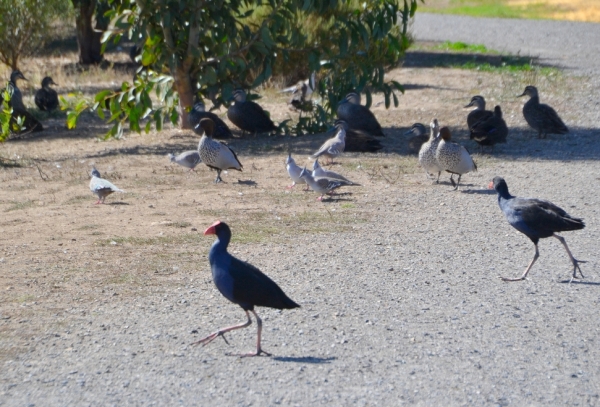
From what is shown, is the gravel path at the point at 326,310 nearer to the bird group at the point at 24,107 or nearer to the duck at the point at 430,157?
the duck at the point at 430,157

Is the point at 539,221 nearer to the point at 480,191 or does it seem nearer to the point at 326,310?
the point at 326,310

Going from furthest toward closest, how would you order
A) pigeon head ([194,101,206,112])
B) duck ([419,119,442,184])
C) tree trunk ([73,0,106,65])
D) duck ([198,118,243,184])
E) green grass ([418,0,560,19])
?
green grass ([418,0,560,19])
tree trunk ([73,0,106,65])
pigeon head ([194,101,206,112])
duck ([198,118,243,184])
duck ([419,119,442,184])

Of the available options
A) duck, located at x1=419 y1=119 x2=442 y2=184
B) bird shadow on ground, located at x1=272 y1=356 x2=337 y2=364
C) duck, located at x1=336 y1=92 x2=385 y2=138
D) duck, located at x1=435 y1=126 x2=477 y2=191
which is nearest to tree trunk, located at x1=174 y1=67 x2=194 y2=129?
duck, located at x1=336 y1=92 x2=385 y2=138

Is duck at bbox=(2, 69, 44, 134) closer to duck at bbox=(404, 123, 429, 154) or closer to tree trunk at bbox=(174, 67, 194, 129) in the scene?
tree trunk at bbox=(174, 67, 194, 129)

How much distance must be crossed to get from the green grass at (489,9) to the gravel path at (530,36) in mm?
2274

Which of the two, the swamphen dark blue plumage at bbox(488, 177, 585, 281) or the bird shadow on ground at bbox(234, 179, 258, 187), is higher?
the swamphen dark blue plumage at bbox(488, 177, 585, 281)

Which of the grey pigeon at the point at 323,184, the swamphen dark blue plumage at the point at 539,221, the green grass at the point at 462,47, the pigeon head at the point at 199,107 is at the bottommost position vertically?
the green grass at the point at 462,47

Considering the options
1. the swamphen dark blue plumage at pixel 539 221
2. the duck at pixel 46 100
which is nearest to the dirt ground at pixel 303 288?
the swamphen dark blue plumage at pixel 539 221

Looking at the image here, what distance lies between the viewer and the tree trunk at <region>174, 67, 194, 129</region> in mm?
15633

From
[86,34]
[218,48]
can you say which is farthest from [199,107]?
[86,34]

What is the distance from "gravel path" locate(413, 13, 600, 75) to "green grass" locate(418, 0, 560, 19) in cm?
227

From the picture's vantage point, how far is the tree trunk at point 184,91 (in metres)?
15.6

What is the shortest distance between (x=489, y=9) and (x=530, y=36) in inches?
673

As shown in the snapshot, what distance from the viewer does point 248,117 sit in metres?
15.3
